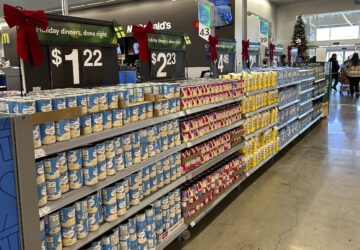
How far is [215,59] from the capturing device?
4.72 m

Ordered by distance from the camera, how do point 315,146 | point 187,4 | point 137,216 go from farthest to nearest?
point 187,4, point 315,146, point 137,216

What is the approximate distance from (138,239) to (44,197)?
1.02 meters

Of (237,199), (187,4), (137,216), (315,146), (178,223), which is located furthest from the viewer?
(187,4)

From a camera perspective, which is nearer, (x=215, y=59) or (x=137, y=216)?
(x=137, y=216)

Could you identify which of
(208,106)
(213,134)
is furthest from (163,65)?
(213,134)

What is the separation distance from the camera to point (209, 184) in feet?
12.0

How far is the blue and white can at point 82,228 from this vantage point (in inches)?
83.0

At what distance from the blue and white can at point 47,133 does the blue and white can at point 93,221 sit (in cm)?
61

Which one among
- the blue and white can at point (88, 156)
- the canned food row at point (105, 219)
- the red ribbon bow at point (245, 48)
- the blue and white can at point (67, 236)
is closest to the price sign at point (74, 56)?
the blue and white can at point (88, 156)

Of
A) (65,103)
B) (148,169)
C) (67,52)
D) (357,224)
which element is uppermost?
(67,52)

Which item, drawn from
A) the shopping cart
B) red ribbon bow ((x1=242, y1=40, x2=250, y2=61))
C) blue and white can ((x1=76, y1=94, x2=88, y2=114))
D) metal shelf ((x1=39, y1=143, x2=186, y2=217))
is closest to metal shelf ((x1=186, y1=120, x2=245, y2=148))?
metal shelf ((x1=39, y1=143, x2=186, y2=217))

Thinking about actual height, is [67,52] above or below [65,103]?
above

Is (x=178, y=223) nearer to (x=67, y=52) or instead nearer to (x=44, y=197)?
(x=44, y=197)

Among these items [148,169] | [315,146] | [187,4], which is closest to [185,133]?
[148,169]
